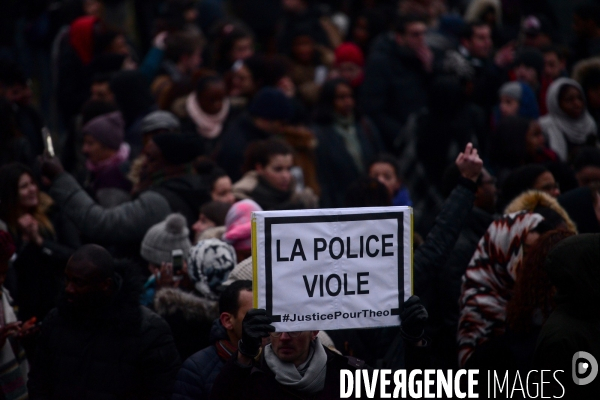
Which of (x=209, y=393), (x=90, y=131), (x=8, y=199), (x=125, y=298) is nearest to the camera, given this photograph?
(x=209, y=393)

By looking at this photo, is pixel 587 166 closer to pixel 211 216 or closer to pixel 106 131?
pixel 211 216

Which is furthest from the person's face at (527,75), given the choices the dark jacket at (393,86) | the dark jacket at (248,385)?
the dark jacket at (248,385)

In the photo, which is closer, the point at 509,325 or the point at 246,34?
the point at 509,325

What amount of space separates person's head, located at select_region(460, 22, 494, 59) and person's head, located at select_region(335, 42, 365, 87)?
136cm

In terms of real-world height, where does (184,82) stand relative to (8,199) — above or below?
above

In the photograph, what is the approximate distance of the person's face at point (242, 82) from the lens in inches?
415

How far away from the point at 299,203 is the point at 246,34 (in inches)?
172

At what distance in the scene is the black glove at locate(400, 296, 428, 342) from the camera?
459cm

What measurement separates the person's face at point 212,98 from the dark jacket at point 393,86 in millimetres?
2168

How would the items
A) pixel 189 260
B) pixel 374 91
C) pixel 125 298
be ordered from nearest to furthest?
pixel 125 298 → pixel 189 260 → pixel 374 91

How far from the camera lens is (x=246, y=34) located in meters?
11.6

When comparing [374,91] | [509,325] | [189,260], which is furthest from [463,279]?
[374,91]

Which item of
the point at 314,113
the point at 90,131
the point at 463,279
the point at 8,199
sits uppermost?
the point at 314,113

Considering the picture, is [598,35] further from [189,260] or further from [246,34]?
[189,260]
